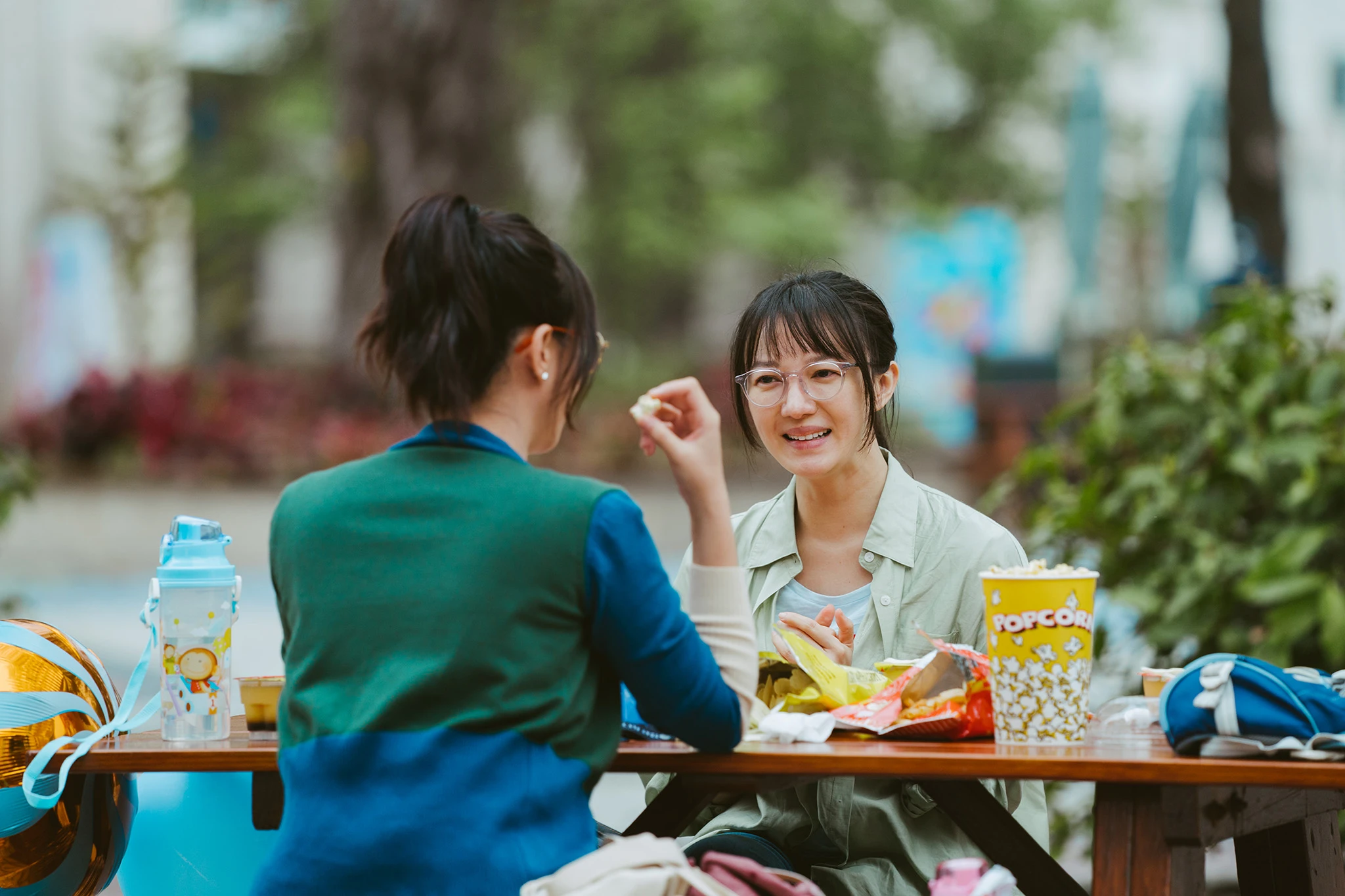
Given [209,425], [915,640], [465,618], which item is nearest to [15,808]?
[465,618]

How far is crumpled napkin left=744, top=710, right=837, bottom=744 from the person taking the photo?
228 centimetres

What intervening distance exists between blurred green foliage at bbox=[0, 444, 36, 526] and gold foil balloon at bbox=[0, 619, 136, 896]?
2.04 meters

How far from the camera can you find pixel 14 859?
254 centimetres

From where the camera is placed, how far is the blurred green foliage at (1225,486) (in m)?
3.81

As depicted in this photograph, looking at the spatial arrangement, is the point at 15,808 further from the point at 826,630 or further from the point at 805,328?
the point at 805,328

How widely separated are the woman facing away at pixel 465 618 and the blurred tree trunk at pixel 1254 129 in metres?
5.08

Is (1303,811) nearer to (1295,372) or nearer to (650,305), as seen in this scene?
(1295,372)

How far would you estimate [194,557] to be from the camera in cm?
249

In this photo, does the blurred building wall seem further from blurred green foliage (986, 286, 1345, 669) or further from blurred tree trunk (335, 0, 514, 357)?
blurred green foliage (986, 286, 1345, 669)

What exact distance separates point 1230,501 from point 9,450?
158 inches

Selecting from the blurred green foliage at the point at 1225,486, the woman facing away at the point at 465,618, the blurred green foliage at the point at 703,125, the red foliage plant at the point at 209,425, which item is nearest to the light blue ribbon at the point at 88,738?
the woman facing away at the point at 465,618

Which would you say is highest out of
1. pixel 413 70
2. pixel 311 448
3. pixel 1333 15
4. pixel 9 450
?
pixel 1333 15

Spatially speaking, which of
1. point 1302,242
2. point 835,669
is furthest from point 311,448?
point 1302,242

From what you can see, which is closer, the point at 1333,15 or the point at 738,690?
the point at 738,690
